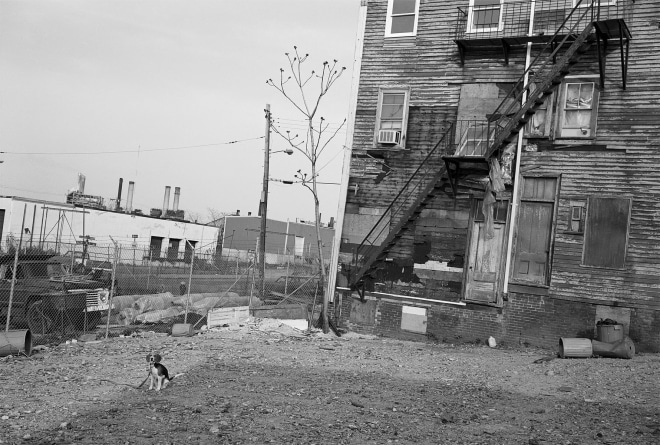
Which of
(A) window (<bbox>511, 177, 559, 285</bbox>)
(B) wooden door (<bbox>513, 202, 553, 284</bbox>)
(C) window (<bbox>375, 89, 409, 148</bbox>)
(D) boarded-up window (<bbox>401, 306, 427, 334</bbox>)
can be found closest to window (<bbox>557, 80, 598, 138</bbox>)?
(A) window (<bbox>511, 177, 559, 285</bbox>)

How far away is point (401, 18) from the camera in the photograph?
62.6 feet

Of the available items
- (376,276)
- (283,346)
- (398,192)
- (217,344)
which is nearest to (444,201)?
(398,192)

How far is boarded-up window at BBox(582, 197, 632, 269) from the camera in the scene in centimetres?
1603

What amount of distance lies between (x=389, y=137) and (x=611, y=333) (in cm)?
754

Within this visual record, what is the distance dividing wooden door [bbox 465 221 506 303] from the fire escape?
1.46 m

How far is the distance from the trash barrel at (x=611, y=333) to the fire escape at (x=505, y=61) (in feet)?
15.7

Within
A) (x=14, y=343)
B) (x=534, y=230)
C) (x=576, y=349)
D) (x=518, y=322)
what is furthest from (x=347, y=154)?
(x=14, y=343)

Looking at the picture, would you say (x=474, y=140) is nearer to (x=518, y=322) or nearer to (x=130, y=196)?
(x=518, y=322)

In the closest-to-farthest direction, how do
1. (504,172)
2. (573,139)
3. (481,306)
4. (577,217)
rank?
(577,217), (573,139), (504,172), (481,306)

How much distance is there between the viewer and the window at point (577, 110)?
16.6m

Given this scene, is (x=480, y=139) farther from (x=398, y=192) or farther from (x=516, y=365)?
(x=516, y=365)

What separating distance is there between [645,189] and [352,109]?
8.03 meters

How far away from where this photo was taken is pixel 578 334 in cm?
1623

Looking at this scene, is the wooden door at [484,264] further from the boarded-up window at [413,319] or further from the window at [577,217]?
the window at [577,217]
